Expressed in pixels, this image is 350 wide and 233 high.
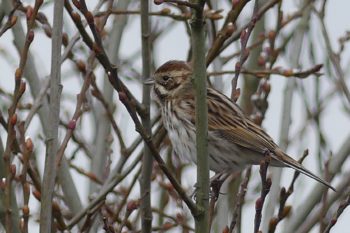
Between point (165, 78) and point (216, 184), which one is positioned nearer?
point (216, 184)

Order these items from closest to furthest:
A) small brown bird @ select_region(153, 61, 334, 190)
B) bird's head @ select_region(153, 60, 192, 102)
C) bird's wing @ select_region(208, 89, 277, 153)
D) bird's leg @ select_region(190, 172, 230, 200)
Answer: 1. bird's leg @ select_region(190, 172, 230, 200)
2. small brown bird @ select_region(153, 61, 334, 190)
3. bird's wing @ select_region(208, 89, 277, 153)
4. bird's head @ select_region(153, 60, 192, 102)

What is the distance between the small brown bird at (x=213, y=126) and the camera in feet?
17.1

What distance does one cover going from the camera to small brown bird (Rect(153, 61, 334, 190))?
5203 millimetres

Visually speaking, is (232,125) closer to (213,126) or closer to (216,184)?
(213,126)

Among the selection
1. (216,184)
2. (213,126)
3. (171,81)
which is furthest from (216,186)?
(171,81)

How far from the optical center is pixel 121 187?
6723mm

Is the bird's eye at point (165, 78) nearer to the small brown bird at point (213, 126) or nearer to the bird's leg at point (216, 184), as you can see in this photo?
the small brown bird at point (213, 126)

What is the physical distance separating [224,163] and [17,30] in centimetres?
155

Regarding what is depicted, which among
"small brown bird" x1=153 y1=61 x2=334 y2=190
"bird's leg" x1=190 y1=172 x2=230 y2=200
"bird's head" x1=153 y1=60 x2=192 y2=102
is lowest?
"bird's leg" x1=190 y1=172 x2=230 y2=200

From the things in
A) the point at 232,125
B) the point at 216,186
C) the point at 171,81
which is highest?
the point at 171,81

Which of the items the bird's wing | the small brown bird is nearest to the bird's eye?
the small brown bird

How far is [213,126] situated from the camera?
542cm

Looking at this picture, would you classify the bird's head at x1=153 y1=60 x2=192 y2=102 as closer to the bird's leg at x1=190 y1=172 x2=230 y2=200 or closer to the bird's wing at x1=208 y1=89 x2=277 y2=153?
the bird's wing at x1=208 y1=89 x2=277 y2=153

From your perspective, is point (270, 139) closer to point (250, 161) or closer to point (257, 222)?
point (250, 161)
